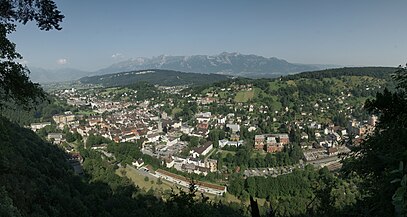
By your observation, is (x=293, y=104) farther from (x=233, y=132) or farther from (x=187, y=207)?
(x=187, y=207)

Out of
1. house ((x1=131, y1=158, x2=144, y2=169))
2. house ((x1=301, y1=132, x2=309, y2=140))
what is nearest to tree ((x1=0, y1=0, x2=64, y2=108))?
house ((x1=131, y1=158, x2=144, y2=169))

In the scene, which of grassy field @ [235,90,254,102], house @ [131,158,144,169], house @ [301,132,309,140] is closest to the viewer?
house @ [131,158,144,169]

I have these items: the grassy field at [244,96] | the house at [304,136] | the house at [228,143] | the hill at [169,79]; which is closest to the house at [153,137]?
the house at [228,143]

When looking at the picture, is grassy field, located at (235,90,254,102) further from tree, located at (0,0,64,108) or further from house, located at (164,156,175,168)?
tree, located at (0,0,64,108)

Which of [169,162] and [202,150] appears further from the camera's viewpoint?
[202,150]

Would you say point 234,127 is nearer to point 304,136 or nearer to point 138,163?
point 304,136

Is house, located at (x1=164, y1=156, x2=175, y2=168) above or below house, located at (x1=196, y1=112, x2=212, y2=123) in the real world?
below

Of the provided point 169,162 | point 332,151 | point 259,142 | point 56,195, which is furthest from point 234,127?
point 56,195

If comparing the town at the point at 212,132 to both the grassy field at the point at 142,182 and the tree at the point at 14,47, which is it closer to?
the grassy field at the point at 142,182
